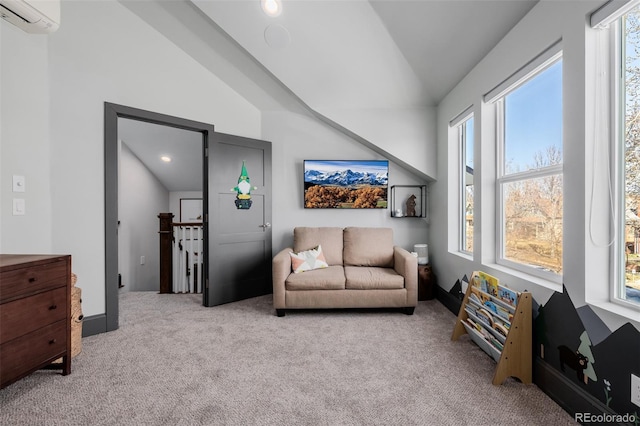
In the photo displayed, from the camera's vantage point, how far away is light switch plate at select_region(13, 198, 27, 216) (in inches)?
87.5

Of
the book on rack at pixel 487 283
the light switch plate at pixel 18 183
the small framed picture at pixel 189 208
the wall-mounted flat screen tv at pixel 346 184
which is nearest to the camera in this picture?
the book on rack at pixel 487 283

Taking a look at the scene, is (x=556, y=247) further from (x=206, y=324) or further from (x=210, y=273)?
(x=210, y=273)

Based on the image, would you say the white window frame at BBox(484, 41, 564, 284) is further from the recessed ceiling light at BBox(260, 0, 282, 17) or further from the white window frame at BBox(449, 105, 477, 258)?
the recessed ceiling light at BBox(260, 0, 282, 17)

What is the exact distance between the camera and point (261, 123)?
3.99 meters

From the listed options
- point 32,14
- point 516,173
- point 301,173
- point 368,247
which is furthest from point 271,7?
point 368,247

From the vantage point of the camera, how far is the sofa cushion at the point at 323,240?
366cm

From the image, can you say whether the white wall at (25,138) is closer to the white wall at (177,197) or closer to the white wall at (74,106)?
the white wall at (74,106)

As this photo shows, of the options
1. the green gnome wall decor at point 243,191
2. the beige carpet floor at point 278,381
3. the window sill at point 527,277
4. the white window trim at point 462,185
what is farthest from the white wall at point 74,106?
the window sill at point 527,277

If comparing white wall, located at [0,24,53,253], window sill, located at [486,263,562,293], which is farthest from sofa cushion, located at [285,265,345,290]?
white wall, located at [0,24,53,253]

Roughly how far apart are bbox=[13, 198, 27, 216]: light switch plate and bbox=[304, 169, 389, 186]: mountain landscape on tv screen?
268 cm

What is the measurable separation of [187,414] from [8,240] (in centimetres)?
192

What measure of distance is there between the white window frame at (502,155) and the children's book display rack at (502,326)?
282 millimetres

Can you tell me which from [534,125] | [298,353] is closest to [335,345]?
[298,353]

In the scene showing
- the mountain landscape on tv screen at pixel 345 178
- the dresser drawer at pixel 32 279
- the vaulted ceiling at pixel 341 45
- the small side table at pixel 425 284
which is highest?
the vaulted ceiling at pixel 341 45
